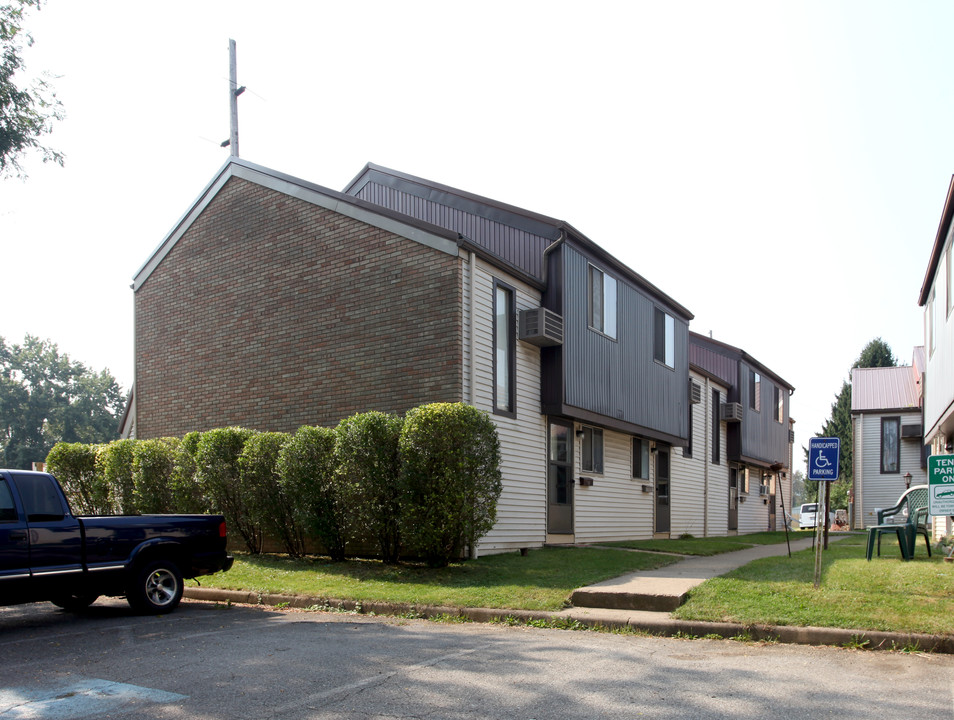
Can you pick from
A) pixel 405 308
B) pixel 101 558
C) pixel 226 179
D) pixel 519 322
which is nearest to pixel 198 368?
pixel 226 179

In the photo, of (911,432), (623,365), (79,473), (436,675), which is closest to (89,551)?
(436,675)

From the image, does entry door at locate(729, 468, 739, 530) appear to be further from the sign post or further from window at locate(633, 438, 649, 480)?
the sign post

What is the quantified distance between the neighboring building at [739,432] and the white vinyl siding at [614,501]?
5.60 metres

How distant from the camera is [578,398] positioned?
16156 mm

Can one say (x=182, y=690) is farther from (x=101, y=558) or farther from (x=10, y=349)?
(x=10, y=349)

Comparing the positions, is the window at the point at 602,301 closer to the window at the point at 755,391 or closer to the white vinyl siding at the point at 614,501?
the white vinyl siding at the point at 614,501

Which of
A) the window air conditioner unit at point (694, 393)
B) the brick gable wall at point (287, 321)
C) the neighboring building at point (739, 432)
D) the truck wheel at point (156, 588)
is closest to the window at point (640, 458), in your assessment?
the window air conditioner unit at point (694, 393)

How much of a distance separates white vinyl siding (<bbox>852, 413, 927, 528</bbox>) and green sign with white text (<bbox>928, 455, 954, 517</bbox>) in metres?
24.5

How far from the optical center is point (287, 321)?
1616 cm

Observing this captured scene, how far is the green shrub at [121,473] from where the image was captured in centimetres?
1559

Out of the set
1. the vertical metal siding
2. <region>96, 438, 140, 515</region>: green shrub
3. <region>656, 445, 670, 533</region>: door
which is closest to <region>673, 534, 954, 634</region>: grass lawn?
the vertical metal siding

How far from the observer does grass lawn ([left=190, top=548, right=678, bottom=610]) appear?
33.3ft

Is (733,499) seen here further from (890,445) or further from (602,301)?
(602,301)

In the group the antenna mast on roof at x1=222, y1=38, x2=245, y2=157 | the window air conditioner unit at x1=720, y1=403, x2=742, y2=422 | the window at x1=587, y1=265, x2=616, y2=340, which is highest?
the antenna mast on roof at x1=222, y1=38, x2=245, y2=157
